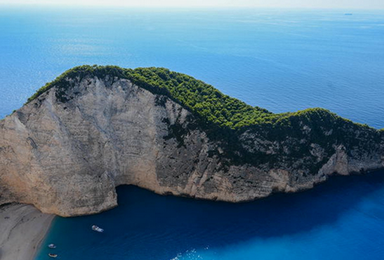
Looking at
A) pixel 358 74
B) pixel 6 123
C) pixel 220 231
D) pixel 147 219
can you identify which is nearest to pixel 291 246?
pixel 220 231

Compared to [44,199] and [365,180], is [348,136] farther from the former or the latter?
[44,199]

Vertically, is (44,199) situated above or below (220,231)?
above

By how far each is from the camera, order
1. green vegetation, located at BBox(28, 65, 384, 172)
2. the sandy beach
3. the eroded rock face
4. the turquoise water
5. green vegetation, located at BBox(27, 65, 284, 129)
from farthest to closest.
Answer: the turquoise water < green vegetation, located at BBox(28, 65, 384, 172) < green vegetation, located at BBox(27, 65, 284, 129) < the eroded rock face < the sandy beach

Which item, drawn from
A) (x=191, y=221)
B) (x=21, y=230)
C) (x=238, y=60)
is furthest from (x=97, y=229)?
(x=238, y=60)

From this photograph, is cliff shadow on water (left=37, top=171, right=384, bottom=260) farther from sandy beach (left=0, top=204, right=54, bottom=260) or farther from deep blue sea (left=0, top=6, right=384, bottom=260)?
sandy beach (left=0, top=204, right=54, bottom=260)

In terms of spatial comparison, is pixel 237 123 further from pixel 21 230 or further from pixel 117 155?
pixel 21 230

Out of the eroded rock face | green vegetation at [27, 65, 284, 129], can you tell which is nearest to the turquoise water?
green vegetation at [27, 65, 284, 129]
